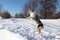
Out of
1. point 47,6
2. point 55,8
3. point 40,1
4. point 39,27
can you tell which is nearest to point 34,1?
point 40,1

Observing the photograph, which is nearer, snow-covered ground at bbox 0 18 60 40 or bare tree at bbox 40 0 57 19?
snow-covered ground at bbox 0 18 60 40

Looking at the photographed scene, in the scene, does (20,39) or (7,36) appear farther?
(7,36)

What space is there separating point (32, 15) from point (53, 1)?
970 inches

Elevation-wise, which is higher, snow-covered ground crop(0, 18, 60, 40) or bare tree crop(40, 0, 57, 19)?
snow-covered ground crop(0, 18, 60, 40)

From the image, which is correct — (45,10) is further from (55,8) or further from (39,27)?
(39,27)

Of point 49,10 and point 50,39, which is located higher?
point 50,39

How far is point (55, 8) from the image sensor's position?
97.5ft

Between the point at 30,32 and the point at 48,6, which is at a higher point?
the point at 30,32

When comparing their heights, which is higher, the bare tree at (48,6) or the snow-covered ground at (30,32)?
the snow-covered ground at (30,32)

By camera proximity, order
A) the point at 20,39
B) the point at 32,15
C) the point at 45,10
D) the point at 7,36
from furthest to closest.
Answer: the point at 45,10 → the point at 32,15 → the point at 7,36 → the point at 20,39

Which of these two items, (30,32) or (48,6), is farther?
(48,6)

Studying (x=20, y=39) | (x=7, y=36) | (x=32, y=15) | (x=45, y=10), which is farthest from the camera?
(x=45, y=10)

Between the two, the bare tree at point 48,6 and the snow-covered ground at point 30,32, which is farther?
the bare tree at point 48,6

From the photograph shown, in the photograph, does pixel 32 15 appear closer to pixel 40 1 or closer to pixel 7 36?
pixel 7 36
